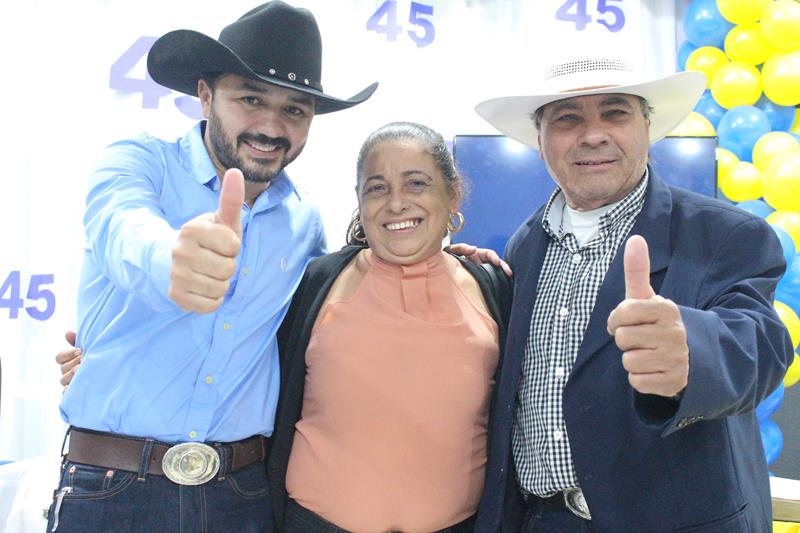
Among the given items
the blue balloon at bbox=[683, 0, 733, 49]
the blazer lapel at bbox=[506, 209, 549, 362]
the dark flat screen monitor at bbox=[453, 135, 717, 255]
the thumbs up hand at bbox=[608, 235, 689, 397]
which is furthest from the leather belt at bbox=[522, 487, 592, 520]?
the blue balloon at bbox=[683, 0, 733, 49]

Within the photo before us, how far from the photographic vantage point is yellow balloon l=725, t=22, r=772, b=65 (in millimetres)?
3389

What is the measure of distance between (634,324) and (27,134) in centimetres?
345

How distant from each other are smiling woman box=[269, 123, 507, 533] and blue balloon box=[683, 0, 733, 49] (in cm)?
227

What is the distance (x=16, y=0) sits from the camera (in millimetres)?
3633

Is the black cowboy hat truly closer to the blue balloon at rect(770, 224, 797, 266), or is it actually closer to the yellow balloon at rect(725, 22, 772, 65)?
the blue balloon at rect(770, 224, 797, 266)

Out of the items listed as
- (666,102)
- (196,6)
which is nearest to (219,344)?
(666,102)

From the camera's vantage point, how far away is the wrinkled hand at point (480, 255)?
2057 mm

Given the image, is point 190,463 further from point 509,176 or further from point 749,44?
point 749,44

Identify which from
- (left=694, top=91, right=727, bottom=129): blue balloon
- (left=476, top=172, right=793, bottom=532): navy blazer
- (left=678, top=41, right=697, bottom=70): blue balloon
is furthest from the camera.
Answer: (left=678, top=41, right=697, bottom=70): blue balloon

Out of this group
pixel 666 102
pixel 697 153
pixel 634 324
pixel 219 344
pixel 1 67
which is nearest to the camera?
pixel 634 324

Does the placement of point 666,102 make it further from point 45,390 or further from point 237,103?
point 45,390

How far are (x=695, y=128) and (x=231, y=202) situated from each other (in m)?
2.77

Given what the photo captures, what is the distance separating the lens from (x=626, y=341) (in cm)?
111

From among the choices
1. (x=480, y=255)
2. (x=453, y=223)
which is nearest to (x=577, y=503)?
(x=480, y=255)
